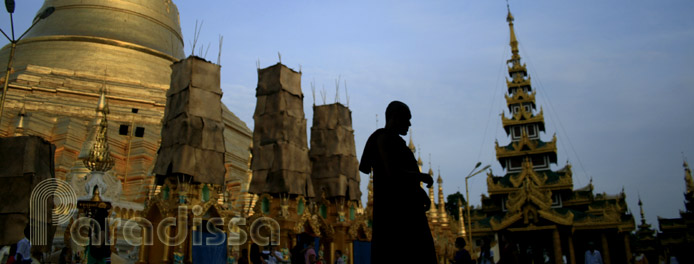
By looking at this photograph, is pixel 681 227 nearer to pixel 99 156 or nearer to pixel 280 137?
pixel 280 137

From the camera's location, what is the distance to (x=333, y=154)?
2194cm

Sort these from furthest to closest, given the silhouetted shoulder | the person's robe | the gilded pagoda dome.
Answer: the gilded pagoda dome < the silhouetted shoulder < the person's robe

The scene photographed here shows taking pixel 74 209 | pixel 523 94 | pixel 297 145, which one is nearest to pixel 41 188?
pixel 74 209

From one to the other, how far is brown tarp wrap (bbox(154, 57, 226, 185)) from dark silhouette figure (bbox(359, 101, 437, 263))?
40.3 feet

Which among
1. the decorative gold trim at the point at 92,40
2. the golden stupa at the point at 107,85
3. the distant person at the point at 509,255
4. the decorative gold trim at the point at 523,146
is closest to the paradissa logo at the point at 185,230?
the golden stupa at the point at 107,85

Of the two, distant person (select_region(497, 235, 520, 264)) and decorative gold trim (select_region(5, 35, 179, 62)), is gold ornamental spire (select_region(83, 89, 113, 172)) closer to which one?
distant person (select_region(497, 235, 520, 264))

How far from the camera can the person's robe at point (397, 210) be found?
390 cm

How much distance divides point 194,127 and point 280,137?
355 cm

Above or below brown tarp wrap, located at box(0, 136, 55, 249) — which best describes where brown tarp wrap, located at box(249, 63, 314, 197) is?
above

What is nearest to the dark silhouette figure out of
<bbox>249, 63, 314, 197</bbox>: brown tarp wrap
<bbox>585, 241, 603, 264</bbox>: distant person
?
<bbox>585, 241, 603, 264</bbox>: distant person

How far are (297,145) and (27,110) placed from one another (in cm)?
1518

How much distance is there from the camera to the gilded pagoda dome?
1163 inches

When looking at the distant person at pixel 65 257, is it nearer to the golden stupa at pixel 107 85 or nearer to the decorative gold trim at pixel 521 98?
the golden stupa at pixel 107 85

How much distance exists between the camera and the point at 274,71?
20.3 metres
